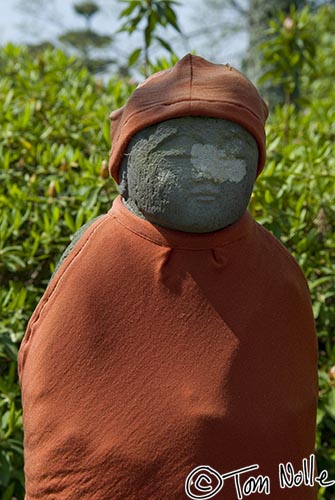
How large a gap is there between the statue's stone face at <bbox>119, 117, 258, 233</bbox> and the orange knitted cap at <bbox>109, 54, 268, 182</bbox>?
3 centimetres

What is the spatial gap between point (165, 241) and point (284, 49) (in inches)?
88.9

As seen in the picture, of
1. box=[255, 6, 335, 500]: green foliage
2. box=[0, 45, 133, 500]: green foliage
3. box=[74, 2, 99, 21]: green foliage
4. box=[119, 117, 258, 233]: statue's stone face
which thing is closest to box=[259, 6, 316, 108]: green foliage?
box=[255, 6, 335, 500]: green foliage

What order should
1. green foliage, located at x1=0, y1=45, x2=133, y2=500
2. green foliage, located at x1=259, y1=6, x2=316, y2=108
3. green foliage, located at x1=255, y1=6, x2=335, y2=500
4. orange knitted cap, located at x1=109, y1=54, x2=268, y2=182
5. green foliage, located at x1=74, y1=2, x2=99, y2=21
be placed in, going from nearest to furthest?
1. orange knitted cap, located at x1=109, y1=54, x2=268, y2=182
2. green foliage, located at x1=0, y1=45, x2=133, y2=500
3. green foliage, located at x1=255, y1=6, x2=335, y2=500
4. green foliage, located at x1=259, y1=6, x2=316, y2=108
5. green foliage, located at x1=74, y1=2, x2=99, y2=21

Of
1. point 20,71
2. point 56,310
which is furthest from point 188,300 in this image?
point 20,71

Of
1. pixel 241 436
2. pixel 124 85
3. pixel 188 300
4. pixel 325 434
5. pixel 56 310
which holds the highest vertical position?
pixel 124 85

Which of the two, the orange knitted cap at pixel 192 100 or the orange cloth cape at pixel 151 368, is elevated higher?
the orange knitted cap at pixel 192 100

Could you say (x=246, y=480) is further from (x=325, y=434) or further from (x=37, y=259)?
(x=37, y=259)

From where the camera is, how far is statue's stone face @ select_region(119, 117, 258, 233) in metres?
2.00

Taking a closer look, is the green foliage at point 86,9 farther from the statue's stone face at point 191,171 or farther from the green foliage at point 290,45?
the statue's stone face at point 191,171

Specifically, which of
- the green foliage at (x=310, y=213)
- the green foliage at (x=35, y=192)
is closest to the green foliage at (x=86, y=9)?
the green foliage at (x=35, y=192)

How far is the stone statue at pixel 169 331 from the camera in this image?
2.02 meters

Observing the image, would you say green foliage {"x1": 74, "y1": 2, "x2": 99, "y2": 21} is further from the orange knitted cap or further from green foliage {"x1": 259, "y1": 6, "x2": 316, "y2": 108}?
the orange knitted cap

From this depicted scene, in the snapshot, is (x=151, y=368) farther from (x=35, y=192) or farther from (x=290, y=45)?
(x=290, y=45)

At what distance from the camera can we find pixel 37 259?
130 inches
